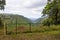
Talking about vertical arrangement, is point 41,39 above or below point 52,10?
below

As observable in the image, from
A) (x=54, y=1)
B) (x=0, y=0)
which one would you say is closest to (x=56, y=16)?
(x=54, y=1)

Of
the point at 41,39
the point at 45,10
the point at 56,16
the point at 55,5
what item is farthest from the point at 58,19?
the point at 41,39

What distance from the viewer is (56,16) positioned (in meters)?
37.8

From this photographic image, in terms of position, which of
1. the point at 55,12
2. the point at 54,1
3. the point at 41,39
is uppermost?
the point at 54,1

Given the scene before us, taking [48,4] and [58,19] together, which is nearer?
[58,19]

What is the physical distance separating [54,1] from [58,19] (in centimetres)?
531

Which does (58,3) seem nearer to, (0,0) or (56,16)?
(56,16)

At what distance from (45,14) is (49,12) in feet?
12.5

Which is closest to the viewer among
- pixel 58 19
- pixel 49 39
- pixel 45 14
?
pixel 49 39

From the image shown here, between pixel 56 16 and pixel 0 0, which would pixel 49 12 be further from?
pixel 0 0

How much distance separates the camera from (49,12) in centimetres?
4009

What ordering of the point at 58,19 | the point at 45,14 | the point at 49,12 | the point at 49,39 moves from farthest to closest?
1. the point at 45,14
2. the point at 49,12
3. the point at 58,19
4. the point at 49,39

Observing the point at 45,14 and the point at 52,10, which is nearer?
the point at 52,10

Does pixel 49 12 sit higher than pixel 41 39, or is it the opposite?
pixel 49 12
